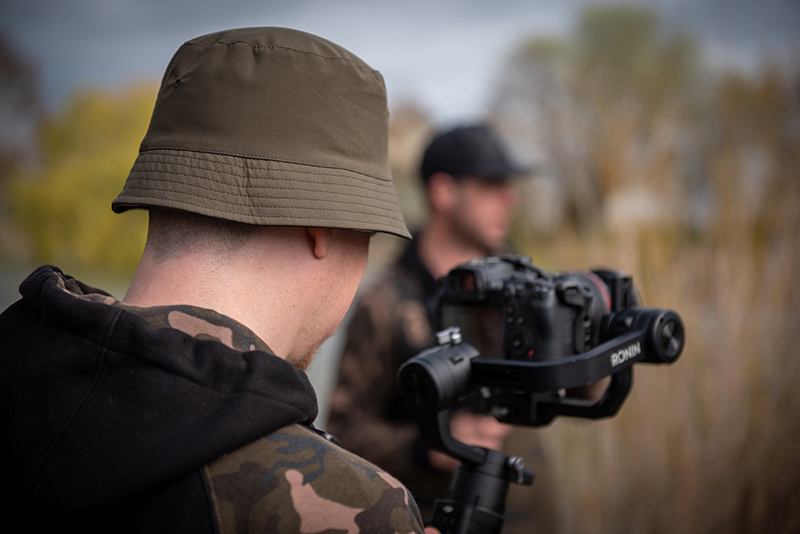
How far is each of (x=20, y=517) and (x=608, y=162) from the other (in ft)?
8.65

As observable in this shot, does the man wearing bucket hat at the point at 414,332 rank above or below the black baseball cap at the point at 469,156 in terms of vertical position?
below

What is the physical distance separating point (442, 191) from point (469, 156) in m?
0.19

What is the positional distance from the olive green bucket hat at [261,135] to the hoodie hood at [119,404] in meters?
0.19

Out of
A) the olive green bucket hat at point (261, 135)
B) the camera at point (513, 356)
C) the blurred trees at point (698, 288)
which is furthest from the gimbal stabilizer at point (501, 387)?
the blurred trees at point (698, 288)

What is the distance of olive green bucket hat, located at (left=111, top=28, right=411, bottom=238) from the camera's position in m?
0.86

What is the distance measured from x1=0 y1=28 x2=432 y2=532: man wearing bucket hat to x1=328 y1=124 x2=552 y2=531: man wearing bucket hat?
3.37 feet

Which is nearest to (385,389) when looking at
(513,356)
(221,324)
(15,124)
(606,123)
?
(513,356)

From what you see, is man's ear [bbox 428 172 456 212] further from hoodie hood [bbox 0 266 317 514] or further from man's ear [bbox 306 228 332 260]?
hoodie hood [bbox 0 266 317 514]

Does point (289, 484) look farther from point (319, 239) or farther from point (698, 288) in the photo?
point (698, 288)

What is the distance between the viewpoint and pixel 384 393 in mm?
2197

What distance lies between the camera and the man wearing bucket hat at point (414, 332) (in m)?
2.13

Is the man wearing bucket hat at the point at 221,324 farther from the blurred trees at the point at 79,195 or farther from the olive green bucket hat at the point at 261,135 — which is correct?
the blurred trees at the point at 79,195

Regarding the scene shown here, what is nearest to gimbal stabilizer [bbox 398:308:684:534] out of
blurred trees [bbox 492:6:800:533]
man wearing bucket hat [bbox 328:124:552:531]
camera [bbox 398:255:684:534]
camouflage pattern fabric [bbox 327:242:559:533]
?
camera [bbox 398:255:684:534]

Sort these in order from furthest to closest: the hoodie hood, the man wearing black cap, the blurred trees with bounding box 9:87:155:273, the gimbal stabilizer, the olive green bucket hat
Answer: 1. the blurred trees with bounding box 9:87:155:273
2. the man wearing black cap
3. the gimbal stabilizer
4. the olive green bucket hat
5. the hoodie hood
